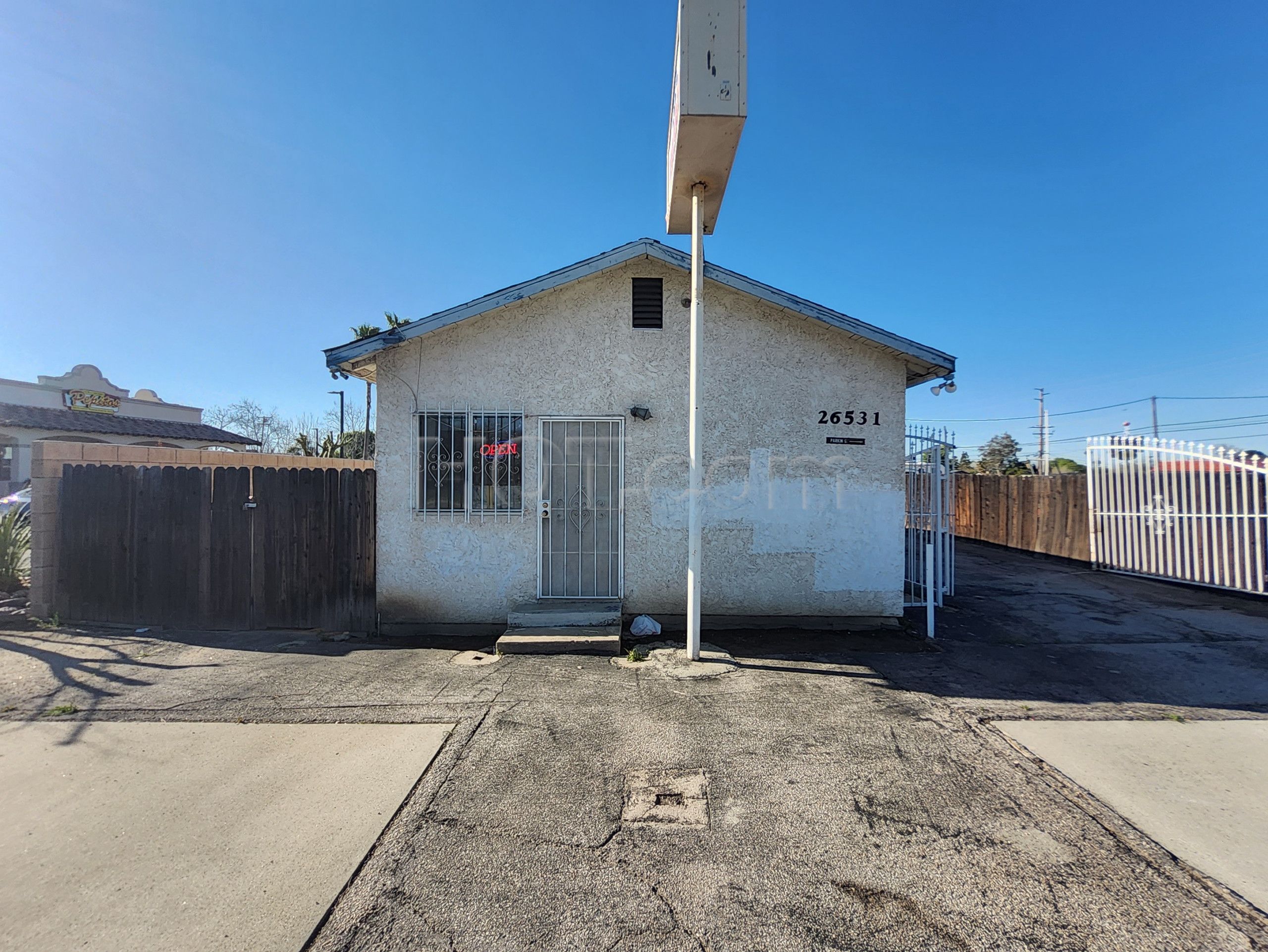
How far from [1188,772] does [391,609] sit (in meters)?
7.06

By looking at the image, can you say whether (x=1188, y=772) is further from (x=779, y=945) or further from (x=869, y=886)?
(x=779, y=945)

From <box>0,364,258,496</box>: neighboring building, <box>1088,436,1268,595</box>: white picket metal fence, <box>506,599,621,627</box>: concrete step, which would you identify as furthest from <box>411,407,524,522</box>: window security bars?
<box>0,364,258,496</box>: neighboring building

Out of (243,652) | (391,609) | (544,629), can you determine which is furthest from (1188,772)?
(243,652)

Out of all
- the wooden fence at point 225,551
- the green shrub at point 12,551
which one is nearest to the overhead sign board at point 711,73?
the wooden fence at point 225,551

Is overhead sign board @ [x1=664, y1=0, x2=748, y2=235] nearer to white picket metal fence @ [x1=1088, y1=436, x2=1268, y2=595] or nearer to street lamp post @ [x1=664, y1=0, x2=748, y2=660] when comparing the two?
street lamp post @ [x1=664, y1=0, x2=748, y2=660]

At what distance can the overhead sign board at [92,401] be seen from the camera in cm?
2722

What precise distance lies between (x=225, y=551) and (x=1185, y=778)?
8.87 meters

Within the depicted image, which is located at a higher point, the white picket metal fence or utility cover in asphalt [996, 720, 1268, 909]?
the white picket metal fence

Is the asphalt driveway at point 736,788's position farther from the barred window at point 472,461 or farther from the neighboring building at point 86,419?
the neighboring building at point 86,419

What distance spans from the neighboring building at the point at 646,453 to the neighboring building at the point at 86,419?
25.1 m

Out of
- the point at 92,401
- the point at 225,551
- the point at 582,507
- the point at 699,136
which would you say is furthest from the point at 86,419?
the point at 699,136

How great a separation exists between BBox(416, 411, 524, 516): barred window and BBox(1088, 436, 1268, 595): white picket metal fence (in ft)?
34.6

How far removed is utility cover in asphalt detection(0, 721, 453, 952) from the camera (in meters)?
2.30

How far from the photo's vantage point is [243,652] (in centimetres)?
588
